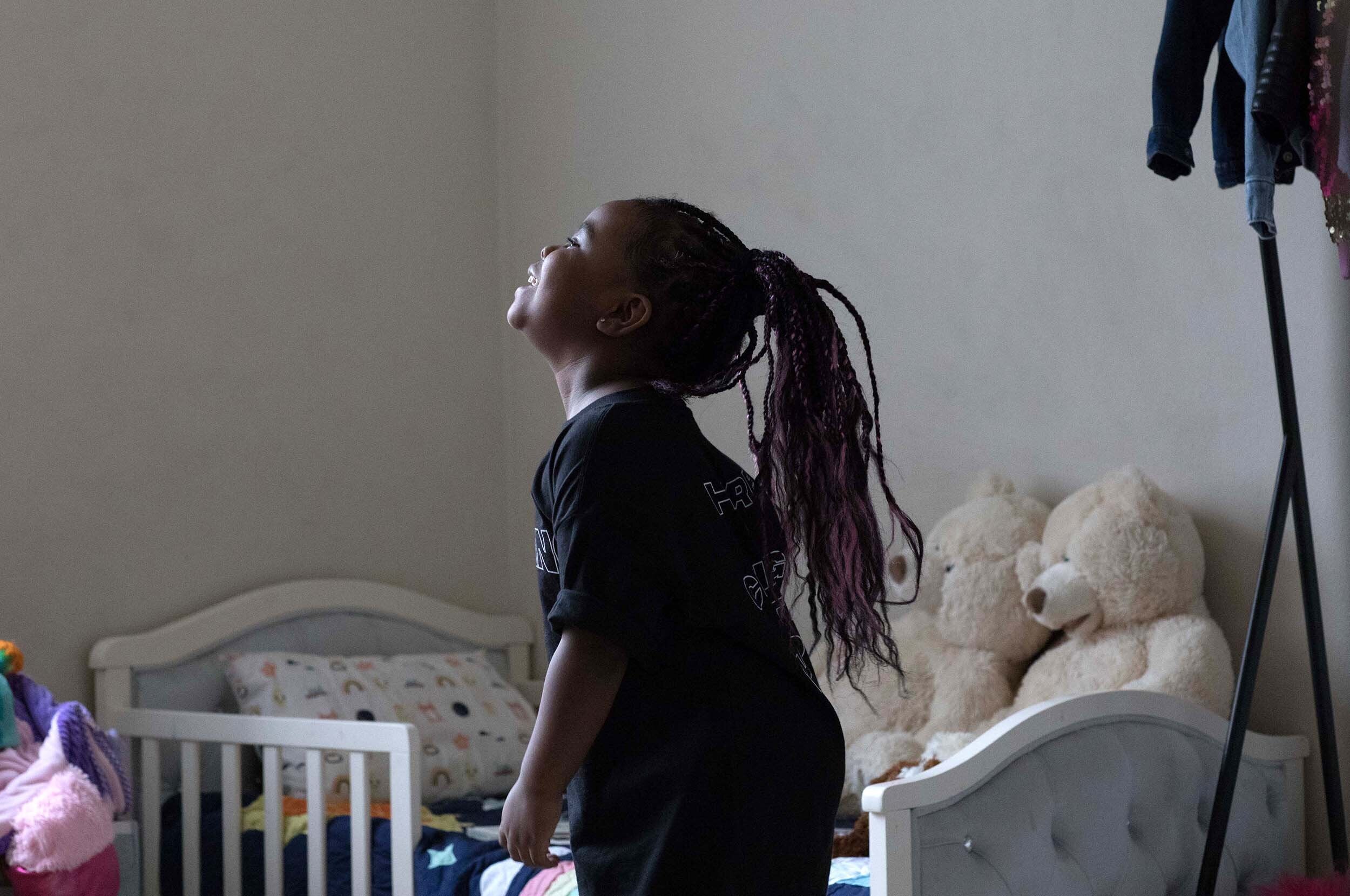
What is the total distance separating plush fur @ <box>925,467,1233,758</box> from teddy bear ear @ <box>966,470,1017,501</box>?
0.14m

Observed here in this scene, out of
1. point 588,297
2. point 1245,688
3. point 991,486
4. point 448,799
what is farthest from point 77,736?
point 1245,688

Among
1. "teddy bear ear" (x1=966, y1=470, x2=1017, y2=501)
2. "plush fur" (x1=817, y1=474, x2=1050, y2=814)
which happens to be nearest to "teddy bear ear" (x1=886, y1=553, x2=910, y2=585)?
"plush fur" (x1=817, y1=474, x2=1050, y2=814)

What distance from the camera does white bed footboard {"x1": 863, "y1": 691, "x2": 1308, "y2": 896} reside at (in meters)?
1.17

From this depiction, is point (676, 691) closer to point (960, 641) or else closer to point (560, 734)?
point (560, 734)

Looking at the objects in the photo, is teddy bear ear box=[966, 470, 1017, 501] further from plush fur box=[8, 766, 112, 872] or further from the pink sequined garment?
plush fur box=[8, 766, 112, 872]

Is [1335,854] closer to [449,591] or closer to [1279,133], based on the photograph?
[1279,133]

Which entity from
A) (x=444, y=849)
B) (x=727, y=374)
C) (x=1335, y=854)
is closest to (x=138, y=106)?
(x=444, y=849)

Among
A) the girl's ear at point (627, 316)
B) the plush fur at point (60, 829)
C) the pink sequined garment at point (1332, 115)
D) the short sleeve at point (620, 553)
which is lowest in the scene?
the plush fur at point (60, 829)

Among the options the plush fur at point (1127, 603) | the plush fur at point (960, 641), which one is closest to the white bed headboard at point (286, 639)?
the plush fur at point (960, 641)

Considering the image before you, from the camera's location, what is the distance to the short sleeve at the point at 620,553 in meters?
0.80

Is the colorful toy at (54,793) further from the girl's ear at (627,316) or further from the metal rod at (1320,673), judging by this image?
the metal rod at (1320,673)

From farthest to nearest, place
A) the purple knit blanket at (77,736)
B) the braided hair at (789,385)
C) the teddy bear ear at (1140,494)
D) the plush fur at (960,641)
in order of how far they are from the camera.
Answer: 1. the plush fur at (960,641)
2. the teddy bear ear at (1140,494)
3. the purple knit blanket at (77,736)
4. the braided hair at (789,385)

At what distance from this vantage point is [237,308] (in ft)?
7.50

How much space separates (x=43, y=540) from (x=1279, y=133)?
178 centimetres
